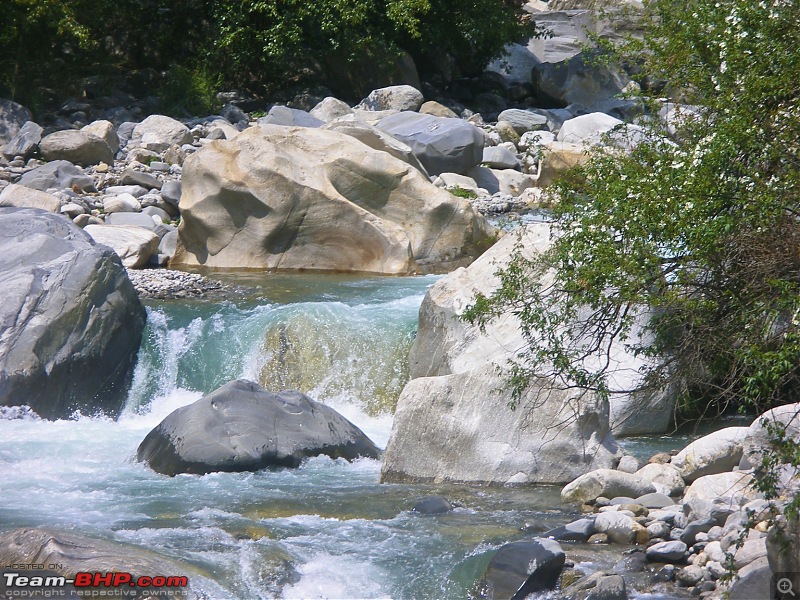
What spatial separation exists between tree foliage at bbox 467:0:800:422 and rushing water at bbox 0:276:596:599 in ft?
5.33

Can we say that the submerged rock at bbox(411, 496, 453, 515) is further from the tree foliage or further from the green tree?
the green tree

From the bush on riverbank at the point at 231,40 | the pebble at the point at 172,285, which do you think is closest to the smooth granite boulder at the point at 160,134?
the bush on riverbank at the point at 231,40

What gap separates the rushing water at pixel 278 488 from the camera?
19.4 feet

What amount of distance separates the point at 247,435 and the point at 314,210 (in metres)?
5.91

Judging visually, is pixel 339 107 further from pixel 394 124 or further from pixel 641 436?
pixel 641 436

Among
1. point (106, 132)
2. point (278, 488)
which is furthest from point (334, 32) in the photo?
point (278, 488)

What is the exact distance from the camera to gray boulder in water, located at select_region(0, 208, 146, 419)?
32.2 feet

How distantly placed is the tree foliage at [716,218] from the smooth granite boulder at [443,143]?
477 inches

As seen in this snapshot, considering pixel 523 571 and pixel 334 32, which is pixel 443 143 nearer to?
pixel 334 32

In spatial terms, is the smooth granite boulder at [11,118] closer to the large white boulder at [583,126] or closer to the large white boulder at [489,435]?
the large white boulder at [583,126]

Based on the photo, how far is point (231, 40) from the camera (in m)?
22.3

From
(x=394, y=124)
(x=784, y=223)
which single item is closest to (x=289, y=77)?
(x=394, y=124)

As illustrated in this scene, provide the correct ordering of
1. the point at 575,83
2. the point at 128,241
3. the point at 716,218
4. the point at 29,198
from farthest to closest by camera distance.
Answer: the point at 575,83, the point at 29,198, the point at 128,241, the point at 716,218

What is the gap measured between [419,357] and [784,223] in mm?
5620
